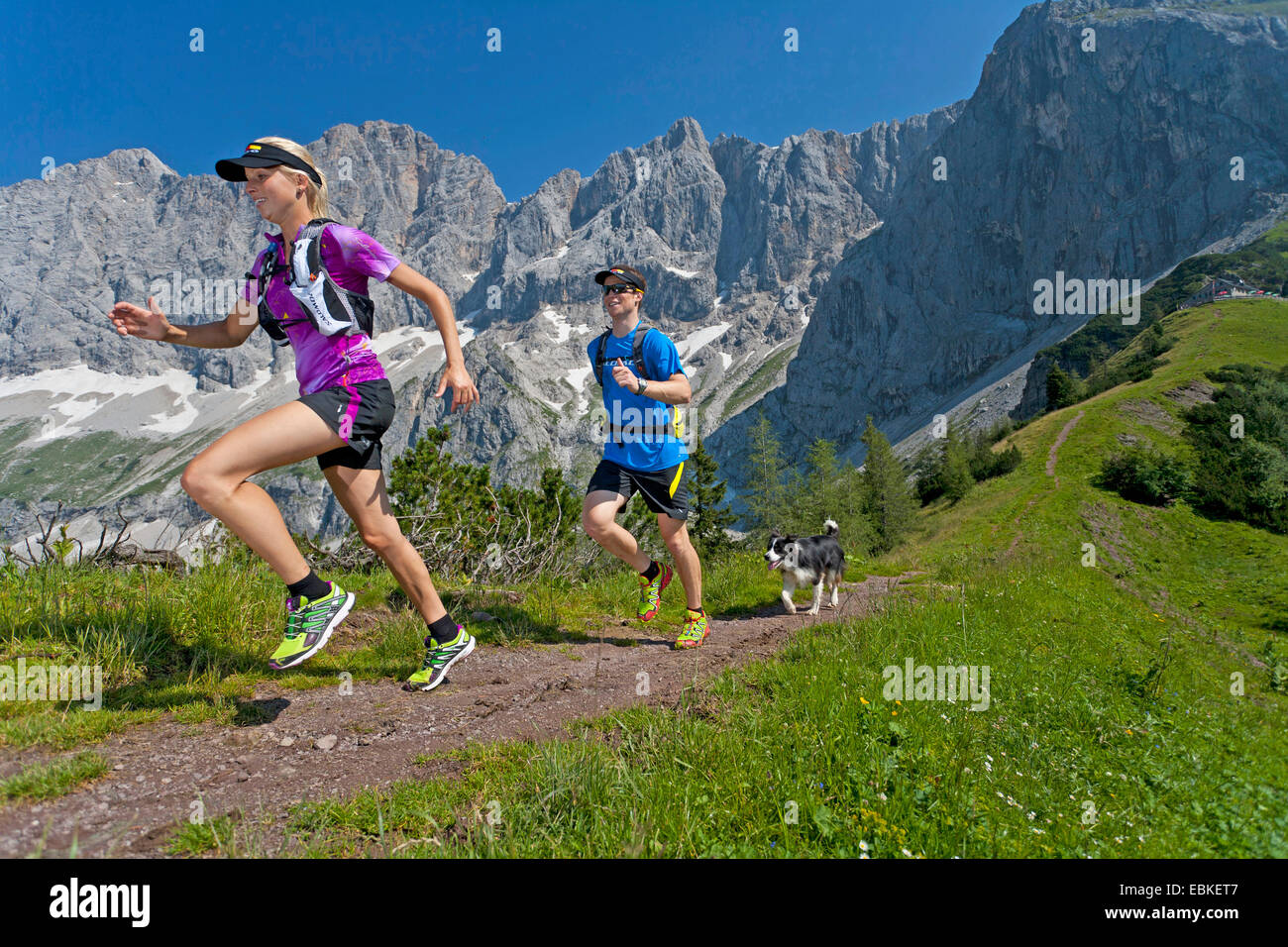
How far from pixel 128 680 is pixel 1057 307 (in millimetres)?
150768

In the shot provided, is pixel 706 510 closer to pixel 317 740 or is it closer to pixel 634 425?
pixel 634 425

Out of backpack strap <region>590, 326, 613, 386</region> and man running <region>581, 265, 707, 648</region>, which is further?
backpack strap <region>590, 326, 613, 386</region>

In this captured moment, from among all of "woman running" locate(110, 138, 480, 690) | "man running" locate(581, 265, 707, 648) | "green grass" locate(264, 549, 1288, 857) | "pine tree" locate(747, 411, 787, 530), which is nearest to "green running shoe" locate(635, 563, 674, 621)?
"man running" locate(581, 265, 707, 648)

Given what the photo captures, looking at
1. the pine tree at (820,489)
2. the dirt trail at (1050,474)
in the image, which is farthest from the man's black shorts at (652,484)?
the pine tree at (820,489)

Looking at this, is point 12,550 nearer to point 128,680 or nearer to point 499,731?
point 128,680

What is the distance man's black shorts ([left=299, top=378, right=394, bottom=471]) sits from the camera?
12.4 ft

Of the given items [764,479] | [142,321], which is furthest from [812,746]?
[764,479]

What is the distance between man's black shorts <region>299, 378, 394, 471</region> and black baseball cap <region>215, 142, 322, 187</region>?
4.92ft

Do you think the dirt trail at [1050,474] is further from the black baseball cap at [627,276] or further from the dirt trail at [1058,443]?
the black baseball cap at [627,276]

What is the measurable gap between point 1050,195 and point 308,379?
539 feet

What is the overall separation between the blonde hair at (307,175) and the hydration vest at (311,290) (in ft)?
1.20

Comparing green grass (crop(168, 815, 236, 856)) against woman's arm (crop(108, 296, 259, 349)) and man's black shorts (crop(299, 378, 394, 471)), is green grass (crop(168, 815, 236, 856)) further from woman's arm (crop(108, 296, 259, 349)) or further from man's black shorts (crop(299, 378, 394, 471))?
woman's arm (crop(108, 296, 259, 349))

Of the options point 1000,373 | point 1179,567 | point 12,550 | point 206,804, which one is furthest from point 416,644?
point 1000,373

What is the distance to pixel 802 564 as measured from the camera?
27.9ft
